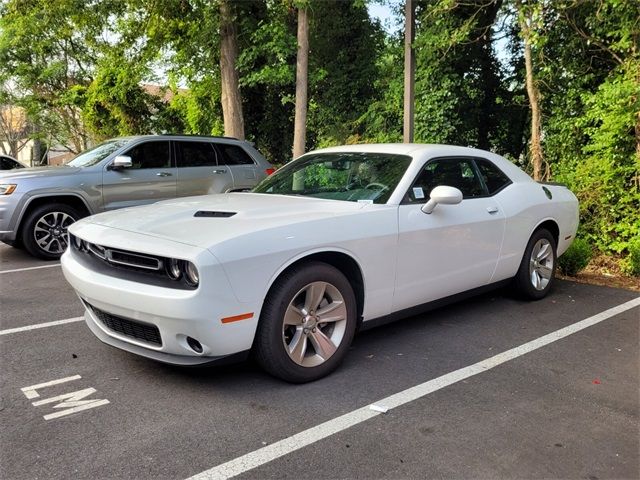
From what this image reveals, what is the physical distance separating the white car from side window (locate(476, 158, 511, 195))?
14 mm

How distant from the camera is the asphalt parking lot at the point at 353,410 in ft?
8.58

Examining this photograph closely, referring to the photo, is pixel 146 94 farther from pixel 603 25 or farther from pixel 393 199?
pixel 393 199

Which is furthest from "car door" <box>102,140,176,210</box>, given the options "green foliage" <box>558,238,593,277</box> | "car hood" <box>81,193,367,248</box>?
"green foliage" <box>558,238,593,277</box>

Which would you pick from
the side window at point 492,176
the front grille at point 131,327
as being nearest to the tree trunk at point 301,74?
the side window at point 492,176

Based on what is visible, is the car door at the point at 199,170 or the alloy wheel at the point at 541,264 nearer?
the alloy wheel at the point at 541,264

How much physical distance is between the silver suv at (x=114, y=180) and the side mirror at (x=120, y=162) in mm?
14

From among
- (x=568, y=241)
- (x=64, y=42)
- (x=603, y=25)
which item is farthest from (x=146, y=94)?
(x=568, y=241)

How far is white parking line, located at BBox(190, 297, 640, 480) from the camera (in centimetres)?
258

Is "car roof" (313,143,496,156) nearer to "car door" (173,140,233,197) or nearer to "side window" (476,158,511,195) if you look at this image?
"side window" (476,158,511,195)

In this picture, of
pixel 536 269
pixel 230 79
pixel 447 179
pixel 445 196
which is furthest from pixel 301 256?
pixel 230 79

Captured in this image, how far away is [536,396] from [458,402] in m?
0.52

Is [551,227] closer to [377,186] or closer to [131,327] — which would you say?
[377,186]

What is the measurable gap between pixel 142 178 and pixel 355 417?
6051 millimetres

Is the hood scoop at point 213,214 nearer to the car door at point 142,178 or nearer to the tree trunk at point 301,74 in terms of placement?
the car door at point 142,178
